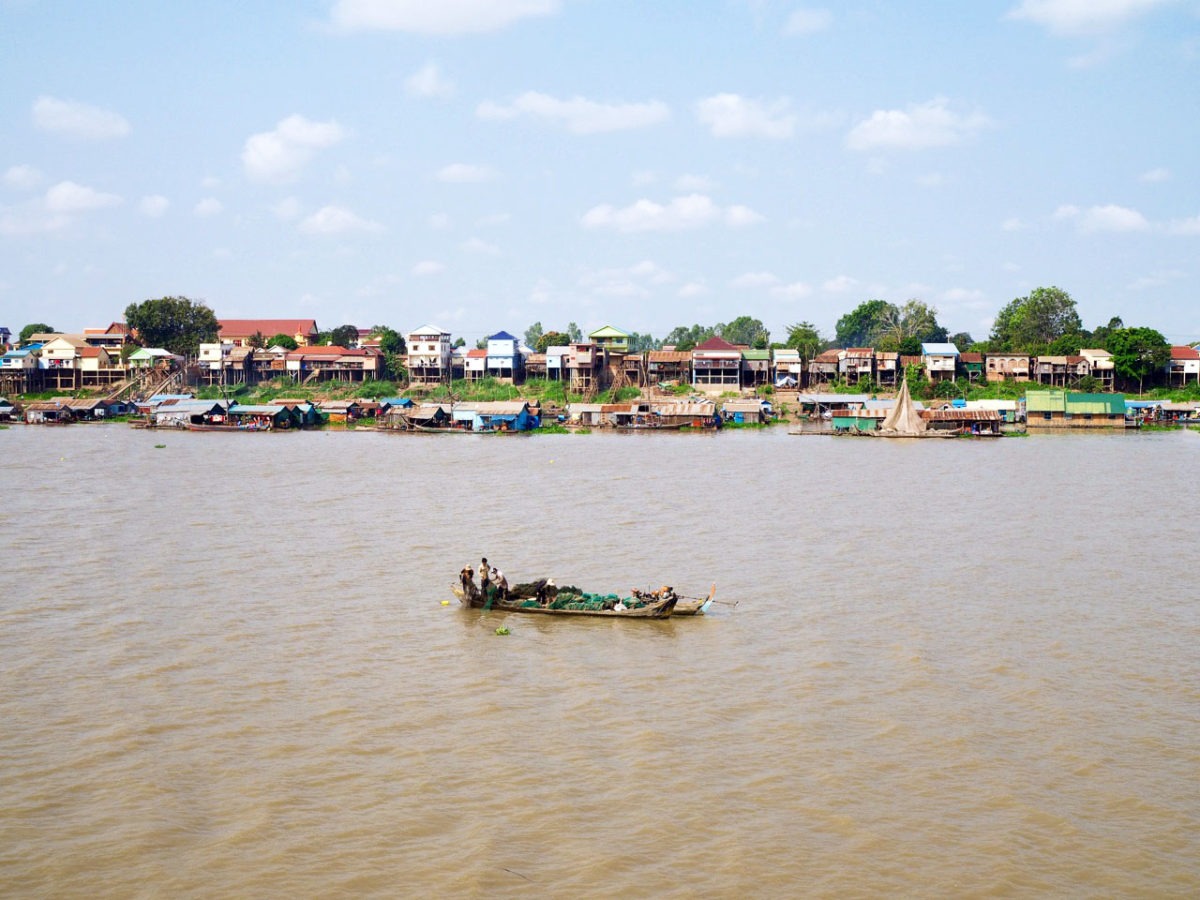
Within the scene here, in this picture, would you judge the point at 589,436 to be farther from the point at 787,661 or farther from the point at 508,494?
the point at 787,661

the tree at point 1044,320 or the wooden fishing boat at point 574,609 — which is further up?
the tree at point 1044,320

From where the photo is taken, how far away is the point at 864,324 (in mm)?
102375

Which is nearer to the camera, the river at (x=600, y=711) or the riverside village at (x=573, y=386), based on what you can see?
the river at (x=600, y=711)

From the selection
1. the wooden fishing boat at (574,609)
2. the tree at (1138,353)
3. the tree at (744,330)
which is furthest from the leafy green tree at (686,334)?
the wooden fishing boat at (574,609)

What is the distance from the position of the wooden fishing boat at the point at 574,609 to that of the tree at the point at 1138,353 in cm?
6198

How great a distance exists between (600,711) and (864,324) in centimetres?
9496

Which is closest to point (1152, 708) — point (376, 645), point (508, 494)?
point (376, 645)

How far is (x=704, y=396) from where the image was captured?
68.7 m

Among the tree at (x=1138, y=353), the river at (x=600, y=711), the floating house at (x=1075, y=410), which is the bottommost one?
the river at (x=600, y=711)

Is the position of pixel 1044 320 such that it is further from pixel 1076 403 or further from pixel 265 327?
pixel 265 327

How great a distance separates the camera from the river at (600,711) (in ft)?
29.1

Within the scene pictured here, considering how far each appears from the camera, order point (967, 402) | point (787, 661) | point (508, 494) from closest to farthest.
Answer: point (787, 661)
point (508, 494)
point (967, 402)

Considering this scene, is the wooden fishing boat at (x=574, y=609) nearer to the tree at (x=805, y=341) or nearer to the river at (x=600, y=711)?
the river at (x=600, y=711)

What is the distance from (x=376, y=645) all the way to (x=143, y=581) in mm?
6358
